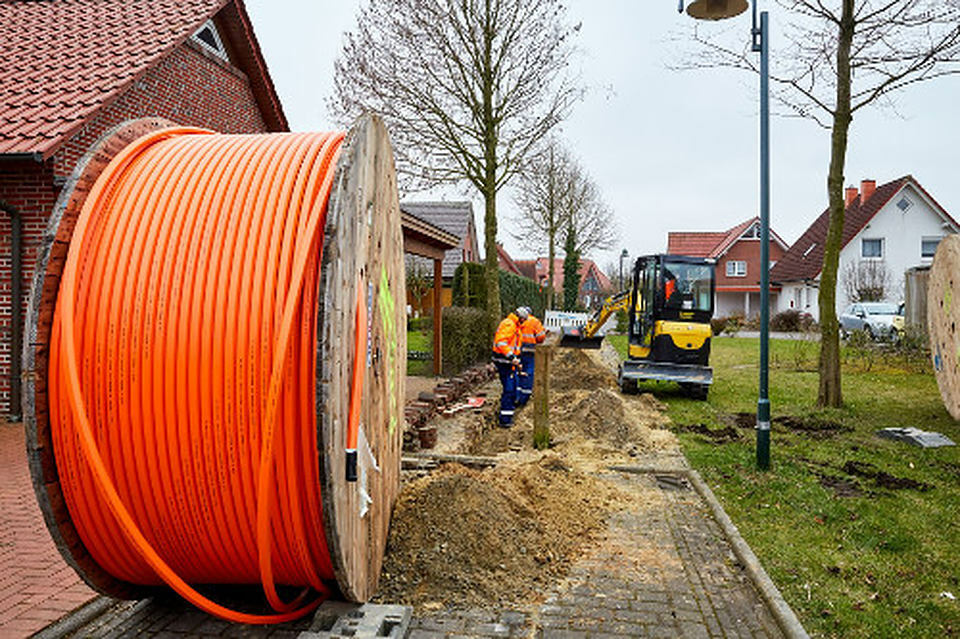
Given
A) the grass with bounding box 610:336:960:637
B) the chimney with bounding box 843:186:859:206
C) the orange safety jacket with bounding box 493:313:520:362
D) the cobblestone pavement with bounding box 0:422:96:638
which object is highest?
the chimney with bounding box 843:186:859:206

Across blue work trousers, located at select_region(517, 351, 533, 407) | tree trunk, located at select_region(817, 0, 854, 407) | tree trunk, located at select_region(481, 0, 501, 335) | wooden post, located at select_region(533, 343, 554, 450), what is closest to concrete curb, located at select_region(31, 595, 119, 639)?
wooden post, located at select_region(533, 343, 554, 450)

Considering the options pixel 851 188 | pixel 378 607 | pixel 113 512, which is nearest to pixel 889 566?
pixel 378 607

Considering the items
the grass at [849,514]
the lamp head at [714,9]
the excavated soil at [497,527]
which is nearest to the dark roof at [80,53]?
the excavated soil at [497,527]

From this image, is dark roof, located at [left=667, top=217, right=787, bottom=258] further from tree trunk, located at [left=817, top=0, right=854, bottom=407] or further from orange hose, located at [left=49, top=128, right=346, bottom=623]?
orange hose, located at [left=49, top=128, right=346, bottom=623]

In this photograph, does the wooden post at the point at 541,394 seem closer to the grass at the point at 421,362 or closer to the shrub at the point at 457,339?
the shrub at the point at 457,339

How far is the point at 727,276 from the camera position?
47531 millimetres

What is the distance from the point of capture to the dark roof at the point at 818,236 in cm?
3772

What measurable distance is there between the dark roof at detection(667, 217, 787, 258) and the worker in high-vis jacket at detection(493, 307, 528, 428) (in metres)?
39.3

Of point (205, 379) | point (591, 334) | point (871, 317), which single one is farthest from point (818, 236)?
point (205, 379)

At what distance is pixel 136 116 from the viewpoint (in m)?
10.2

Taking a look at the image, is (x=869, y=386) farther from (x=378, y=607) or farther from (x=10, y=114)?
(x=10, y=114)

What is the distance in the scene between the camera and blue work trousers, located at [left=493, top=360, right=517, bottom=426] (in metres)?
10.2

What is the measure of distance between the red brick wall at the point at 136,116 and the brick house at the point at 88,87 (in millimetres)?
15

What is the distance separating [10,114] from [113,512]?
25.1 feet
